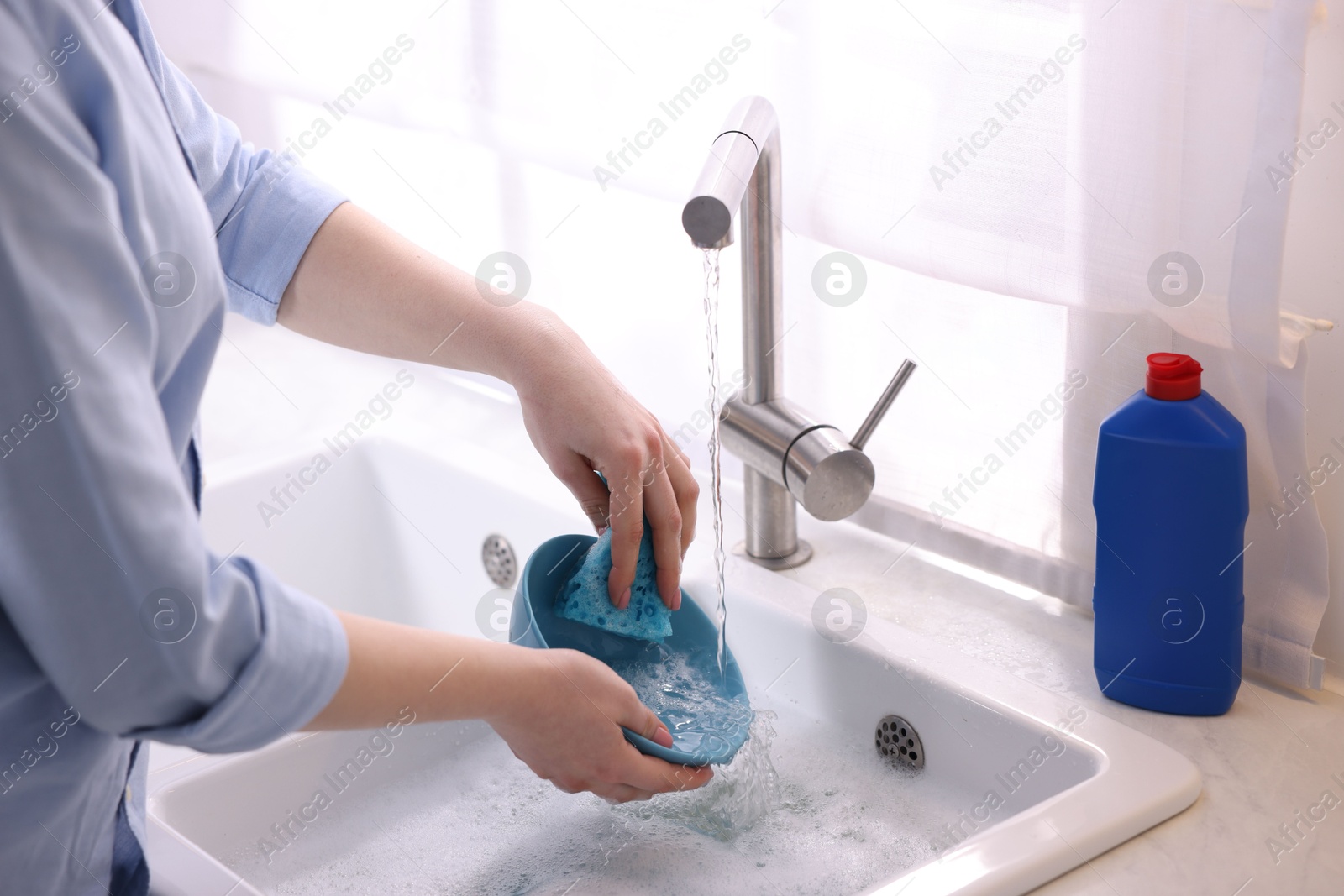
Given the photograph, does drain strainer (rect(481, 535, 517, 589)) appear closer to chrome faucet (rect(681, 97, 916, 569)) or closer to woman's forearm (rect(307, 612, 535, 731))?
chrome faucet (rect(681, 97, 916, 569))

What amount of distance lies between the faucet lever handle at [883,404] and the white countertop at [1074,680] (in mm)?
146

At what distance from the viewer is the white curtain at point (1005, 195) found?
30.7 inches

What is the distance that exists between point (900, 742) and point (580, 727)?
0.34 meters

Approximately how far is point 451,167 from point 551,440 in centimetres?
77

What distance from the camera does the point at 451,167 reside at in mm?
1476

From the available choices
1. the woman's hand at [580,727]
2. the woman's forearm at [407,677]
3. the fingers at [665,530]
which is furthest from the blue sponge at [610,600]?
the woman's forearm at [407,677]

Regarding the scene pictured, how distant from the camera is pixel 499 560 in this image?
1.22 metres

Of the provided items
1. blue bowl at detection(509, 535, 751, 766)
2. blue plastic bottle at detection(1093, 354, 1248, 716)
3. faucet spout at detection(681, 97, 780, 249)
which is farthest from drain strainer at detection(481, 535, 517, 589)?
blue plastic bottle at detection(1093, 354, 1248, 716)

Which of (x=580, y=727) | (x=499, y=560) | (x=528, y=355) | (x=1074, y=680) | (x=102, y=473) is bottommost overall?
(x=499, y=560)

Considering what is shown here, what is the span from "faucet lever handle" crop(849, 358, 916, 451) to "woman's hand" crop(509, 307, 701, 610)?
19cm

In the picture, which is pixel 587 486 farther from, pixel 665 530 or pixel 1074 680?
pixel 1074 680

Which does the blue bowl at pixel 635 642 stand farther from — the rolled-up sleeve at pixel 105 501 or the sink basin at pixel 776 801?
the rolled-up sleeve at pixel 105 501

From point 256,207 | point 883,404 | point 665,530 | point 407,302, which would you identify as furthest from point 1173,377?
Result: point 256,207

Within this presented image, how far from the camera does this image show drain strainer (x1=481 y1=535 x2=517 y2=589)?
1209 millimetres
